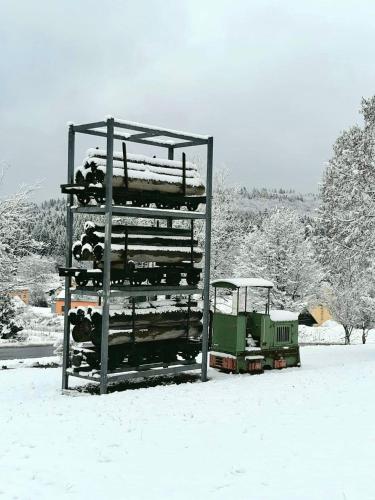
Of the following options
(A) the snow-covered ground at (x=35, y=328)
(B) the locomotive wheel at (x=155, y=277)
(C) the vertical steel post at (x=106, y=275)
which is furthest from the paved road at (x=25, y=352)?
(C) the vertical steel post at (x=106, y=275)

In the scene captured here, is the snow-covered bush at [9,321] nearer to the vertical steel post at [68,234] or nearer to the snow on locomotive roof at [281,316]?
the vertical steel post at [68,234]

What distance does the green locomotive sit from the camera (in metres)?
18.7

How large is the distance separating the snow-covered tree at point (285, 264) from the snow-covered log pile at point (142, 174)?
2418 cm

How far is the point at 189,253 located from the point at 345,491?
36.2ft

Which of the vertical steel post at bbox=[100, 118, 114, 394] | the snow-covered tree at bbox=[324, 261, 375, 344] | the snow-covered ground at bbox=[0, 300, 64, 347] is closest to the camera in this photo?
the vertical steel post at bbox=[100, 118, 114, 394]

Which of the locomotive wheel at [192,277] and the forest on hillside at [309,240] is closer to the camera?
the locomotive wheel at [192,277]

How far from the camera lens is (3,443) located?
977 centimetres

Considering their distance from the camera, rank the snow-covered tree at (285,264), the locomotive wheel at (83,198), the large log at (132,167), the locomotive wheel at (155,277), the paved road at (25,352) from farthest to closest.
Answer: the snow-covered tree at (285,264)
the paved road at (25,352)
the locomotive wheel at (155,277)
the locomotive wheel at (83,198)
the large log at (132,167)

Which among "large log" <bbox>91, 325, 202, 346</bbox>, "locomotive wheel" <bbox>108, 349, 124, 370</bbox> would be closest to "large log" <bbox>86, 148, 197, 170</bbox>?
"large log" <bbox>91, 325, 202, 346</bbox>

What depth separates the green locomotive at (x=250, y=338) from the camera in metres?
18.7

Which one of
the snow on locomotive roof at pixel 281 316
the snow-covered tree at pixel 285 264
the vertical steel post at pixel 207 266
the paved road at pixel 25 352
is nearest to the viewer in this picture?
the vertical steel post at pixel 207 266

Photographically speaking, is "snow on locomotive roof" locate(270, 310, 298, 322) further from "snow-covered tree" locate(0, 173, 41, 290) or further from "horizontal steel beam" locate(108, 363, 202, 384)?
"snow-covered tree" locate(0, 173, 41, 290)

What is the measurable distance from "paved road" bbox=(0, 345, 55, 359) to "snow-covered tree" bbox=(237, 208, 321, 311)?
1399cm

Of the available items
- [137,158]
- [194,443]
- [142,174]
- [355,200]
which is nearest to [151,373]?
[142,174]
